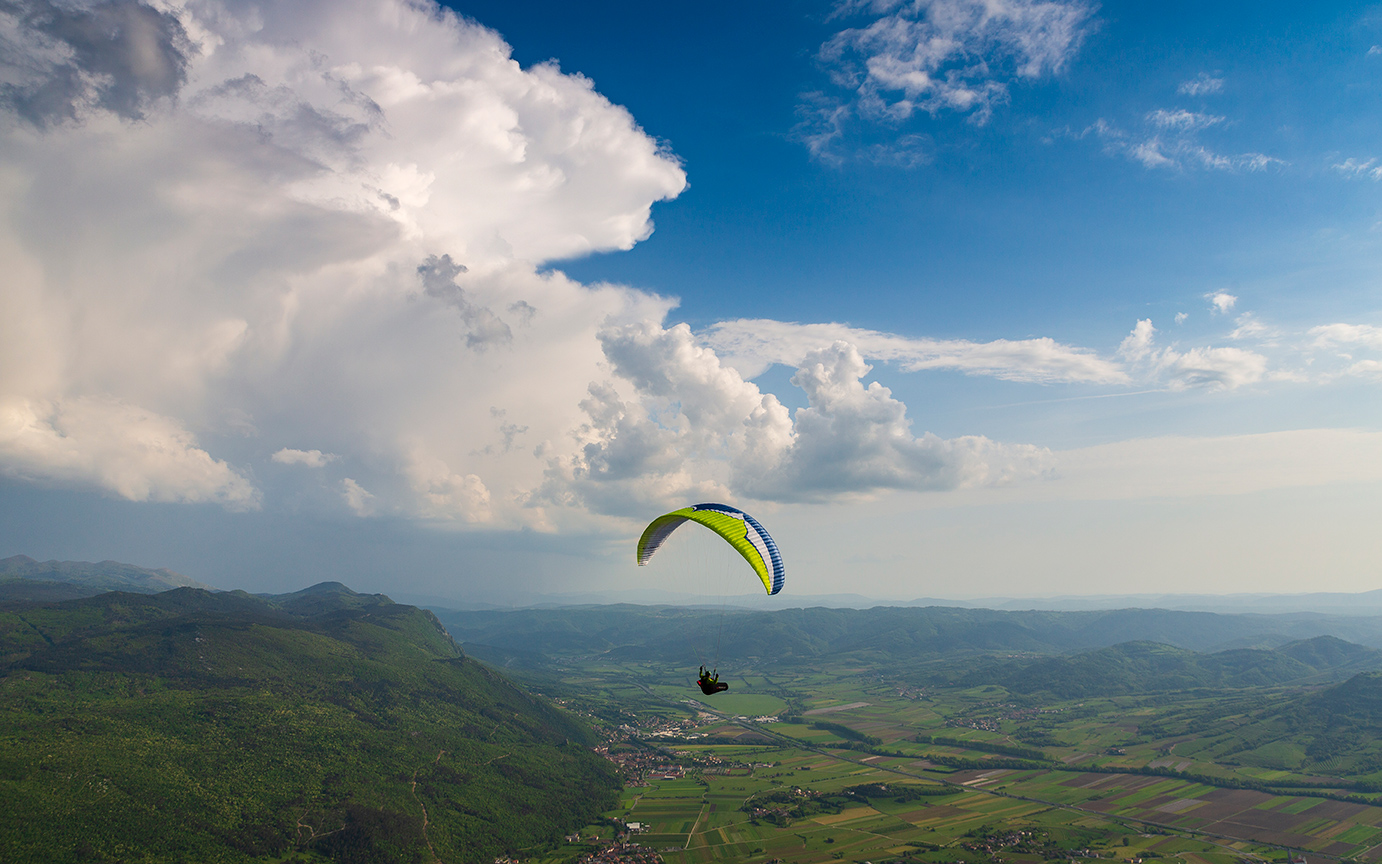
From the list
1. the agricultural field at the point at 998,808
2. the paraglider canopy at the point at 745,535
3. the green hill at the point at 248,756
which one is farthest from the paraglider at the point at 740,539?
the green hill at the point at 248,756

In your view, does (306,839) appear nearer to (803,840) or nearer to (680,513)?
(803,840)

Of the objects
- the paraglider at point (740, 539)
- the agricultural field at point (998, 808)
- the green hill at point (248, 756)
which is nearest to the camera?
the paraglider at point (740, 539)

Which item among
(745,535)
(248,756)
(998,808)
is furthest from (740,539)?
(998,808)

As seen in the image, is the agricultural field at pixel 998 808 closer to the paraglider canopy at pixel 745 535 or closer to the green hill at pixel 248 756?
the green hill at pixel 248 756

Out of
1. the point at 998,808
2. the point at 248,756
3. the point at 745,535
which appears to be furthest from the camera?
the point at 998,808

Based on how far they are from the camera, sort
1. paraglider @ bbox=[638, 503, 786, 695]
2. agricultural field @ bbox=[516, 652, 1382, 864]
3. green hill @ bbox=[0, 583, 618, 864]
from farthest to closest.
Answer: agricultural field @ bbox=[516, 652, 1382, 864]
green hill @ bbox=[0, 583, 618, 864]
paraglider @ bbox=[638, 503, 786, 695]

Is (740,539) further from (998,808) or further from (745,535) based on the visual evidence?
(998,808)

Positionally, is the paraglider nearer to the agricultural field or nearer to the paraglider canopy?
the paraglider canopy

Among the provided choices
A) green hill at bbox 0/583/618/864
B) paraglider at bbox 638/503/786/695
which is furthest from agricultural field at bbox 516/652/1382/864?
paraglider at bbox 638/503/786/695

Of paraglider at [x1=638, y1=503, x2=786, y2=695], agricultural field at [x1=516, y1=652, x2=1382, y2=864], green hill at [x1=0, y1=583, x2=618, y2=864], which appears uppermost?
paraglider at [x1=638, y1=503, x2=786, y2=695]
